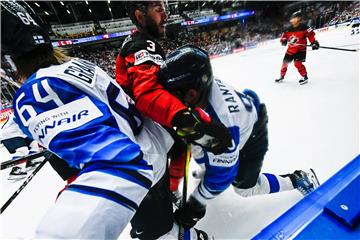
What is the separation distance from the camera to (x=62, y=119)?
11.9 inches

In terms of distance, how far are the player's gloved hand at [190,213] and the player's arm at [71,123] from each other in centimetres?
57

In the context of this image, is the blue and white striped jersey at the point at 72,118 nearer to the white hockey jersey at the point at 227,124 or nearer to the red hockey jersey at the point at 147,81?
the red hockey jersey at the point at 147,81

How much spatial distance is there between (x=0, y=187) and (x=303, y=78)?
240 cm

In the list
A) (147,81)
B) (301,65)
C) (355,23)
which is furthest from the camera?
(301,65)

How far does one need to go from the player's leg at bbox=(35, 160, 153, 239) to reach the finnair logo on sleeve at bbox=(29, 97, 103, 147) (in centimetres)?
7

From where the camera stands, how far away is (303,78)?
1.71 meters

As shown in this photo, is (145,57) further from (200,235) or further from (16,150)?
(16,150)

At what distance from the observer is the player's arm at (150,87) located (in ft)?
1.89

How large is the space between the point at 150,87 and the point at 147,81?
0.02m

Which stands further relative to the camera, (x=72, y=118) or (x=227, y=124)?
(x=227, y=124)

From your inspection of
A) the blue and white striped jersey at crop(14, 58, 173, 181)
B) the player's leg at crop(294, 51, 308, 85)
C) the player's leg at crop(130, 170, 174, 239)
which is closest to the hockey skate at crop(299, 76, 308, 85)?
the player's leg at crop(294, 51, 308, 85)

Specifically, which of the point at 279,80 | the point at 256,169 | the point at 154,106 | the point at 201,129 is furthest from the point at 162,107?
the point at 279,80

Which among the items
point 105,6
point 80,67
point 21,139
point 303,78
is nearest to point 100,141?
point 80,67

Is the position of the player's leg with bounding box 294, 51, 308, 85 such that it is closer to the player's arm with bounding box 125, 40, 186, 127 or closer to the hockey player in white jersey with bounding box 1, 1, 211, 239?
the player's arm with bounding box 125, 40, 186, 127
